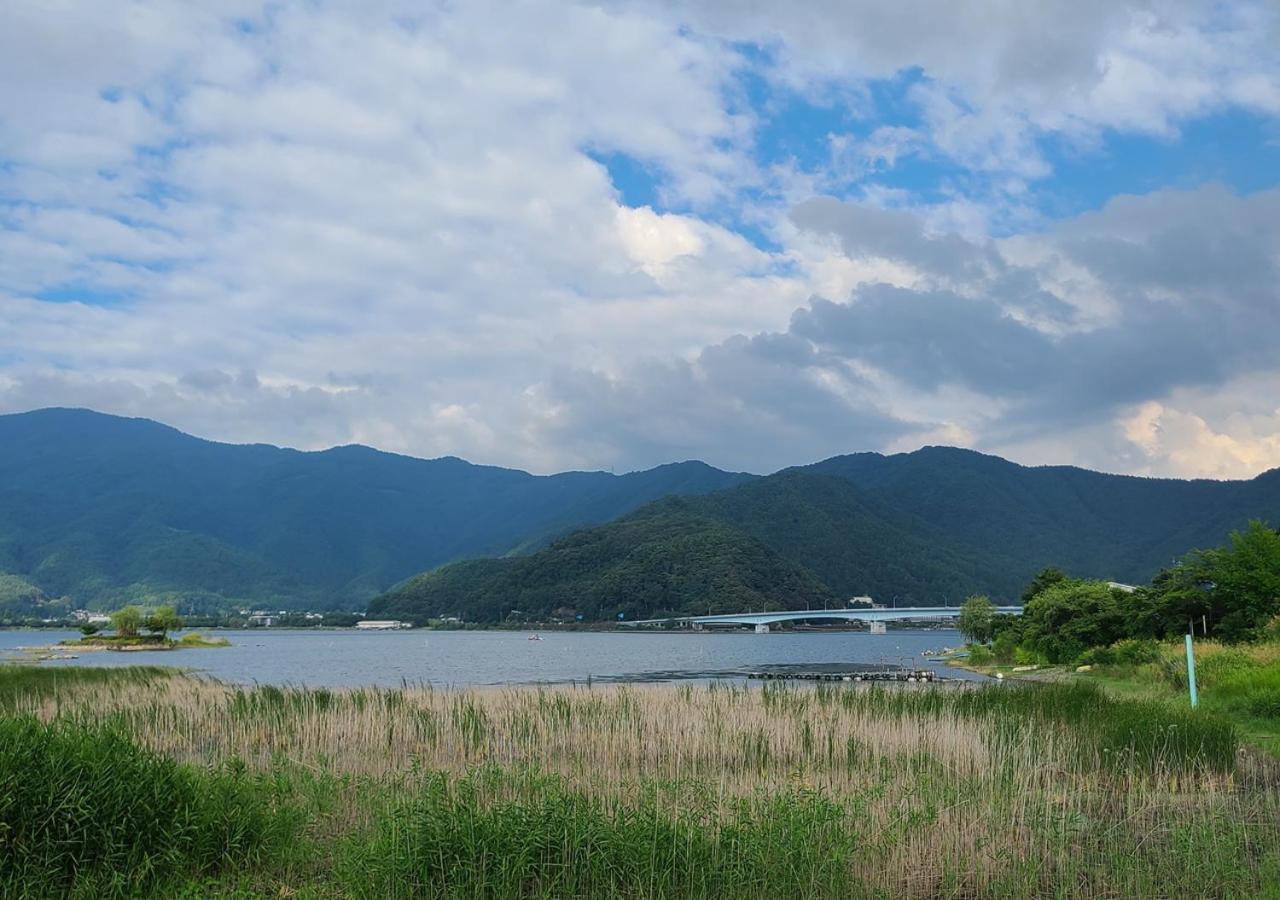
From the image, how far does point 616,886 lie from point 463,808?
1519 mm

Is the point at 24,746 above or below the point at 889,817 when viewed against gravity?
above

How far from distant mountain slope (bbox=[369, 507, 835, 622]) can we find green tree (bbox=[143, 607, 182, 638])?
6117 cm

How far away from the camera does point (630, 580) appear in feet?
505

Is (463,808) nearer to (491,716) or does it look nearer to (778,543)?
(491,716)

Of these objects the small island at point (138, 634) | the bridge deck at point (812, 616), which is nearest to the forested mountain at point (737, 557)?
the bridge deck at point (812, 616)

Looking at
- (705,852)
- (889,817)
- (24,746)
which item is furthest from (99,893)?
(889,817)

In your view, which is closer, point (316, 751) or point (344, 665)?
point (316, 751)

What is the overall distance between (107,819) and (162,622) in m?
109

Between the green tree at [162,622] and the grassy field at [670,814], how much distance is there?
10056 cm

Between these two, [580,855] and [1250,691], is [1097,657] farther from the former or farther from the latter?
[580,855]

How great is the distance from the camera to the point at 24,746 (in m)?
8.70

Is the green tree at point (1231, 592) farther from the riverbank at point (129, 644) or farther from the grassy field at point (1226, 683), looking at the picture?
the riverbank at point (129, 644)

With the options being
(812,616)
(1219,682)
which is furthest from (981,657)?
(812,616)

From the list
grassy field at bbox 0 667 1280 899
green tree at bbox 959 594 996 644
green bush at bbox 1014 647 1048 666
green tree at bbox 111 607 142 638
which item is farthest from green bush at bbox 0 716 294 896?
green tree at bbox 111 607 142 638
